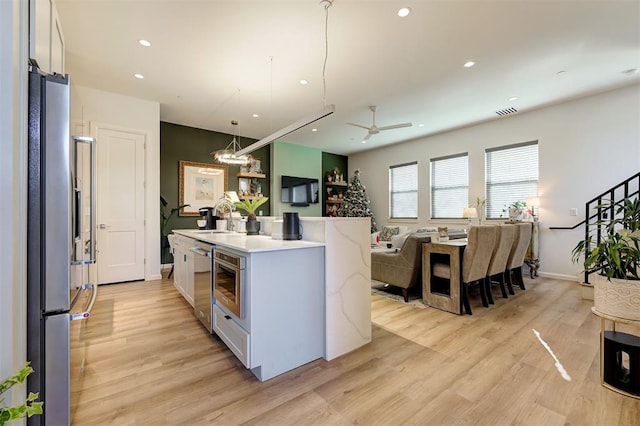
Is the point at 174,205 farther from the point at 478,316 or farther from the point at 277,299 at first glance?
the point at 478,316

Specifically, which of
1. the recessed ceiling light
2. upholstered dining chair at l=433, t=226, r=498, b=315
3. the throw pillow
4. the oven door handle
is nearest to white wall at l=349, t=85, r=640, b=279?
the throw pillow

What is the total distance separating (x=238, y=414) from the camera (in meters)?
1.55

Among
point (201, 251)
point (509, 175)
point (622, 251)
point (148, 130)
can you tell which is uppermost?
point (148, 130)

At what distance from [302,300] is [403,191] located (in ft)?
20.3

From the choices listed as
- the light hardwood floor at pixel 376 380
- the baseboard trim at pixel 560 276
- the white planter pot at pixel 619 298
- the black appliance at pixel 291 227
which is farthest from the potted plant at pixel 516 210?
the black appliance at pixel 291 227

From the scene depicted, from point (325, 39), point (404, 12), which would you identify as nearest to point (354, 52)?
point (325, 39)

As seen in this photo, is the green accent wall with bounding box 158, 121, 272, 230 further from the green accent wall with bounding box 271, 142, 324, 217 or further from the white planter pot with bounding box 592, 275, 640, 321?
the white planter pot with bounding box 592, 275, 640, 321

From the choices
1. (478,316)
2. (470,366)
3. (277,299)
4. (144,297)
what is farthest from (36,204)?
(478,316)

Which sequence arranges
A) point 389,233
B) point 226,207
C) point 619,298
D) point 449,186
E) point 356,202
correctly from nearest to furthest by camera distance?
point 619,298 → point 226,207 → point 449,186 → point 389,233 → point 356,202

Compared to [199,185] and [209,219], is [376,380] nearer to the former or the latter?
[209,219]

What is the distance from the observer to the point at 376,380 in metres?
1.88

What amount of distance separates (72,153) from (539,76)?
5255mm

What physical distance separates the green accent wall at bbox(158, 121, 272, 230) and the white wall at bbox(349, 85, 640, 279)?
571 centimetres

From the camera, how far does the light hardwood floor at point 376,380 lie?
61.0 inches
